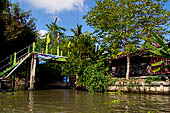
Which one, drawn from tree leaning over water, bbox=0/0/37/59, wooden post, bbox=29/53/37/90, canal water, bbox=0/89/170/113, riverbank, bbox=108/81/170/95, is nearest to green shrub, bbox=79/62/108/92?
riverbank, bbox=108/81/170/95

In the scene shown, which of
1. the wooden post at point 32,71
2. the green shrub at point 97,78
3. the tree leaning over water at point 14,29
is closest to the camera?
the green shrub at point 97,78

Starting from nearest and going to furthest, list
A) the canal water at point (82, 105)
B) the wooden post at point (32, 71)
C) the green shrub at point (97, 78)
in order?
the canal water at point (82, 105), the green shrub at point (97, 78), the wooden post at point (32, 71)

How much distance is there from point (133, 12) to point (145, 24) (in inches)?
72.2

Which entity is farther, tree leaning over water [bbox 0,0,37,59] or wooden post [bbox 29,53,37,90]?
tree leaning over water [bbox 0,0,37,59]

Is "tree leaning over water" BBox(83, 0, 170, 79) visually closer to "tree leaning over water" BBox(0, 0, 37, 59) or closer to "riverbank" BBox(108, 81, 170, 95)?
"riverbank" BBox(108, 81, 170, 95)

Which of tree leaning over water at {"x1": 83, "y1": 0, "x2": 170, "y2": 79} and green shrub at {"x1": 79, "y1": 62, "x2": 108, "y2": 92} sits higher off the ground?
tree leaning over water at {"x1": 83, "y1": 0, "x2": 170, "y2": 79}

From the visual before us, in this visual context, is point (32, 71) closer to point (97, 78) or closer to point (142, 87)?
point (97, 78)

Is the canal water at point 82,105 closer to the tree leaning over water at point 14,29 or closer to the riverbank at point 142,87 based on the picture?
the riverbank at point 142,87

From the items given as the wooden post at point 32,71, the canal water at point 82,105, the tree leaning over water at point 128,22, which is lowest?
the canal water at point 82,105

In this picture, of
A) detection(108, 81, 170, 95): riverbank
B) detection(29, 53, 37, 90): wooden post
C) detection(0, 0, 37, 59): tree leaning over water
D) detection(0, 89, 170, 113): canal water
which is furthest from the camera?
detection(0, 0, 37, 59): tree leaning over water

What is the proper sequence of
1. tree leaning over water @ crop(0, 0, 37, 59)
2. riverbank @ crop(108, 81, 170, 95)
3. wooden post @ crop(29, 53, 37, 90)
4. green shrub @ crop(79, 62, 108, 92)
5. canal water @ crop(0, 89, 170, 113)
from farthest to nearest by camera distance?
tree leaning over water @ crop(0, 0, 37, 59) → wooden post @ crop(29, 53, 37, 90) → green shrub @ crop(79, 62, 108, 92) → riverbank @ crop(108, 81, 170, 95) → canal water @ crop(0, 89, 170, 113)

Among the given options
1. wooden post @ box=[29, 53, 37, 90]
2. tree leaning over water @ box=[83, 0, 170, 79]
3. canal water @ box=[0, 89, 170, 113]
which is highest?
tree leaning over water @ box=[83, 0, 170, 79]

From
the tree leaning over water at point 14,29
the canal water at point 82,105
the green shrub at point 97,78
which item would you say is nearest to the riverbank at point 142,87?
the green shrub at point 97,78

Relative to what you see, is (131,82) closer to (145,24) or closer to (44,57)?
(145,24)
